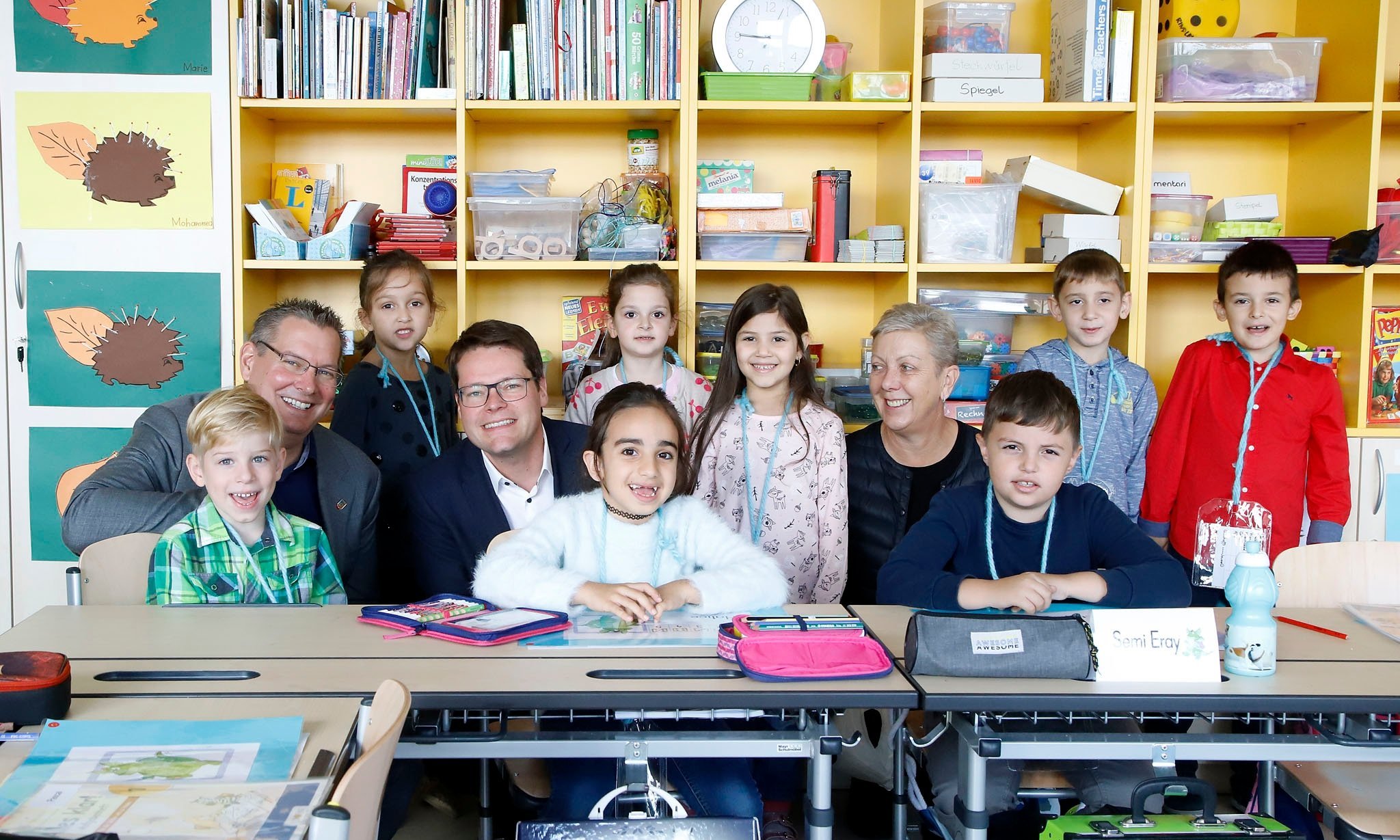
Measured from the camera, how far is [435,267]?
363 centimetres

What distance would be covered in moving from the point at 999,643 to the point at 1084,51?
101 inches

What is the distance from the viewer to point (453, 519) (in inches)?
98.7

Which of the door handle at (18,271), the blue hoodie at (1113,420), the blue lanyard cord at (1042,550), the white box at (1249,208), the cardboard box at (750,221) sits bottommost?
the blue lanyard cord at (1042,550)

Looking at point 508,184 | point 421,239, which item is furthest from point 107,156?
point 508,184

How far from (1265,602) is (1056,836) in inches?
19.0

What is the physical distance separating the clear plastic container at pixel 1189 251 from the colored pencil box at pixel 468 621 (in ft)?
8.53

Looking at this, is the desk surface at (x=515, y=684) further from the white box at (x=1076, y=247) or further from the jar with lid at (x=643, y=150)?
the jar with lid at (x=643, y=150)

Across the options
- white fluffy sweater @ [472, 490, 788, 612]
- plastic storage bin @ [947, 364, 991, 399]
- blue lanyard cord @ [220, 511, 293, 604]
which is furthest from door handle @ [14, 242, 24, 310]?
plastic storage bin @ [947, 364, 991, 399]

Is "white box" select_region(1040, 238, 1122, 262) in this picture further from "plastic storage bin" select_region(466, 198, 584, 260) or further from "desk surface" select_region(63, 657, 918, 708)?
"desk surface" select_region(63, 657, 918, 708)

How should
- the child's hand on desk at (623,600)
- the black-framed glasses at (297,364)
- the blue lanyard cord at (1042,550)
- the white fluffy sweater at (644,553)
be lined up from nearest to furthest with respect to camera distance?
the child's hand on desk at (623,600) → the white fluffy sweater at (644,553) → the blue lanyard cord at (1042,550) → the black-framed glasses at (297,364)

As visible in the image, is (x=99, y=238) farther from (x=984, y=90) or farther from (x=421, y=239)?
(x=984, y=90)

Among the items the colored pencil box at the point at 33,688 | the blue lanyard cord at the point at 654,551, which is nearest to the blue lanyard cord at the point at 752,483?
the blue lanyard cord at the point at 654,551

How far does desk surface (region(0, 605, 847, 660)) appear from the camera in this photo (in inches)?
69.5

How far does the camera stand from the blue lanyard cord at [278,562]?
85.1 inches
